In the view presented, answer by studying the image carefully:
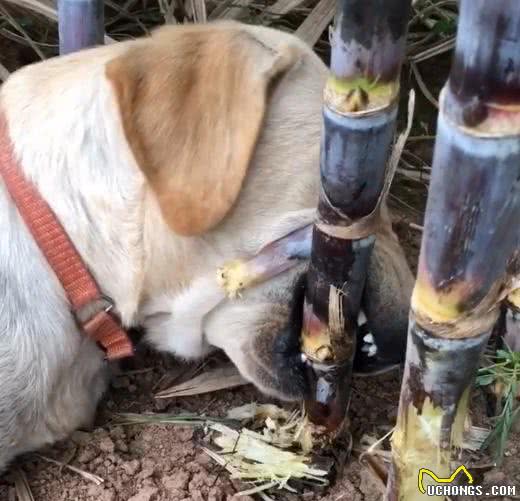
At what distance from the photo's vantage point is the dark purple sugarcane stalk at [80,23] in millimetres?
2170

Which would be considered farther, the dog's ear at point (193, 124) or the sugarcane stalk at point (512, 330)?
the sugarcane stalk at point (512, 330)

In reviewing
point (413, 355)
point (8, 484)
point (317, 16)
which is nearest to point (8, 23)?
point (317, 16)

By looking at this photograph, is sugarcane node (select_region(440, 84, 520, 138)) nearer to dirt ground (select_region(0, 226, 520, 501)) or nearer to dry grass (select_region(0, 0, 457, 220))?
dirt ground (select_region(0, 226, 520, 501))

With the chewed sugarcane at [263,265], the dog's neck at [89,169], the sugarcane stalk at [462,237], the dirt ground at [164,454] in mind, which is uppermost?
the sugarcane stalk at [462,237]

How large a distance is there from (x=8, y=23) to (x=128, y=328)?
61.7 inches


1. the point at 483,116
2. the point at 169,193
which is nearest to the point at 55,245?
the point at 169,193

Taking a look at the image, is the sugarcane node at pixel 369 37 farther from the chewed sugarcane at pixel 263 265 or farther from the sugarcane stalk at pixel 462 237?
the chewed sugarcane at pixel 263 265

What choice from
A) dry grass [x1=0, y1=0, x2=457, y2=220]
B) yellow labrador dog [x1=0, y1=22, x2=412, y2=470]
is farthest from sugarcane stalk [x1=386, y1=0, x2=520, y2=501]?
dry grass [x1=0, y1=0, x2=457, y2=220]

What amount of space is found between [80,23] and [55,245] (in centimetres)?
68

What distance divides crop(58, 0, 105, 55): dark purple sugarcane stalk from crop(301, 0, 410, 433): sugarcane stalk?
967mm

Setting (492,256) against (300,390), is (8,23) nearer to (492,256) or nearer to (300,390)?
(300,390)

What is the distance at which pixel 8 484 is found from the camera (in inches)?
76.1

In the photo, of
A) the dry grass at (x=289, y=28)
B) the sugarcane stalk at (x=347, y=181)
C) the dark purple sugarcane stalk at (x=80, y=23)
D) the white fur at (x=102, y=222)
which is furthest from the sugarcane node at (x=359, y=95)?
the dry grass at (x=289, y=28)

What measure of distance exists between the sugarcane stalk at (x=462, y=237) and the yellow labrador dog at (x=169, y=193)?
49cm
